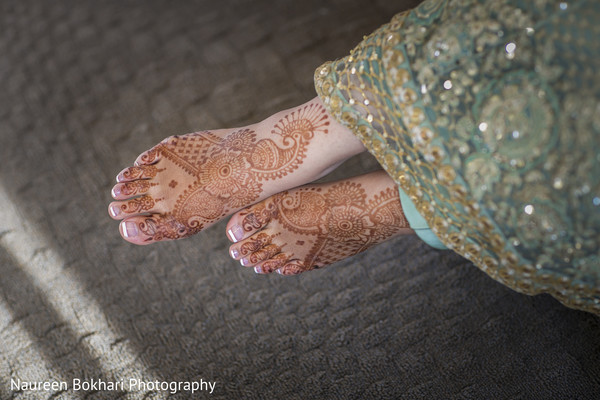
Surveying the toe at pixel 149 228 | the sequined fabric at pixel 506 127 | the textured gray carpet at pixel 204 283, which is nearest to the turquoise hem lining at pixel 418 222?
the sequined fabric at pixel 506 127

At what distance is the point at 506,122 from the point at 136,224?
557 mm

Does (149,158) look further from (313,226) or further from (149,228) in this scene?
(313,226)

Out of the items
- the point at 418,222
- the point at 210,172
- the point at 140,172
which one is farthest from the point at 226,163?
the point at 418,222

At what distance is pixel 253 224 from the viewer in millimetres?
840

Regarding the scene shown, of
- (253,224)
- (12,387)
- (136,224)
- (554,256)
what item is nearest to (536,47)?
(554,256)

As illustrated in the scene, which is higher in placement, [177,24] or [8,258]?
[177,24]

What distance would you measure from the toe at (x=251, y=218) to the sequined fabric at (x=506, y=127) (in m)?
0.29

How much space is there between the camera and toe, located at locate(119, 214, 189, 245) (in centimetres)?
82

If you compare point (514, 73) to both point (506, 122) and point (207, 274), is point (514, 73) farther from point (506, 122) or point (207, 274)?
point (207, 274)

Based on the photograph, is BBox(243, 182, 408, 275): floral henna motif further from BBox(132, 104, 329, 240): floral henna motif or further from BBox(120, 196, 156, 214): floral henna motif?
BBox(120, 196, 156, 214): floral henna motif

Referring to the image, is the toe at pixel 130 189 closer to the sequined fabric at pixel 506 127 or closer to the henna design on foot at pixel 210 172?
the henna design on foot at pixel 210 172

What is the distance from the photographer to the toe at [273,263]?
33.8 inches

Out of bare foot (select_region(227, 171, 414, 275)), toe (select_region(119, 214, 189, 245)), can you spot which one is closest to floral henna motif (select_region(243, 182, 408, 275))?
bare foot (select_region(227, 171, 414, 275))

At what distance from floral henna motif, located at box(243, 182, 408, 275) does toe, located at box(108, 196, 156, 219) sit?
0.50ft
